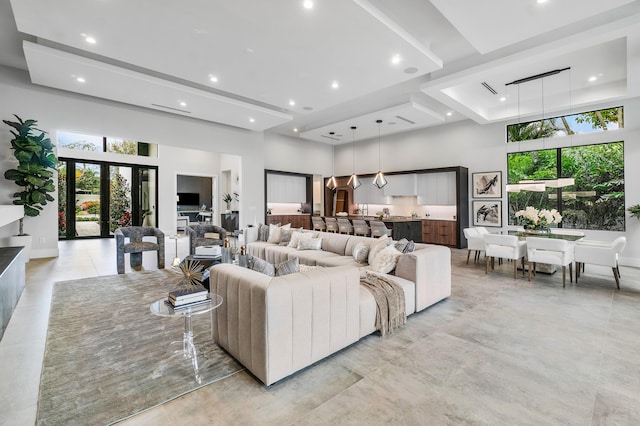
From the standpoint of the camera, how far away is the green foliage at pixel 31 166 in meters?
5.72

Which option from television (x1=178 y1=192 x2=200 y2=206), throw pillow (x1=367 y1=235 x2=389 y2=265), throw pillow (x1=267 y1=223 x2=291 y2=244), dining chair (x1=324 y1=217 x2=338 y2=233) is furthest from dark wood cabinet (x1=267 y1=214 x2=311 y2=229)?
throw pillow (x1=367 y1=235 x2=389 y2=265)

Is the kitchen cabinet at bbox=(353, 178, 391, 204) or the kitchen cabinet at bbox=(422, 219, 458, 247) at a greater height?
the kitchen cabinet at bbox=(353, 178, 391, 204)

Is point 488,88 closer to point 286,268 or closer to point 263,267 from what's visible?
point 286,268

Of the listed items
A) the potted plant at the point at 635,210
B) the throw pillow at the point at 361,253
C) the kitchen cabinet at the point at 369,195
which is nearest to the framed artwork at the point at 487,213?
the potted plant at the point at 635,210

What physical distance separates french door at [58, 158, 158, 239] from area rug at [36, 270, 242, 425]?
7.43 metres

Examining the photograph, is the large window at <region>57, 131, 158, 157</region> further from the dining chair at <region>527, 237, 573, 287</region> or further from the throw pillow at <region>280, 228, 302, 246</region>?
the dining chair at <region>527, 237, 573, 287</region>

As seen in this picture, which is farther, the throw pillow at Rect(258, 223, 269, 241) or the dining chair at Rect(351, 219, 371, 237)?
the dining chair at Rect(351, 219, 371, 237)

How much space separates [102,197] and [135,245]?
19.6 ft

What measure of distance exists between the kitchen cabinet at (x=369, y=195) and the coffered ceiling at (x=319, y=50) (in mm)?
4116

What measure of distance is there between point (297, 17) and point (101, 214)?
10.3 m

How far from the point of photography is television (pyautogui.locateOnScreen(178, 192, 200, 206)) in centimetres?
1386

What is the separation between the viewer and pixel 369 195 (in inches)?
448

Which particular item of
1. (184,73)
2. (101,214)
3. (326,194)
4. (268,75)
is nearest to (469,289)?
(268,75)

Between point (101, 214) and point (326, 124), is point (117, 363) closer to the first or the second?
point (326, 124)
